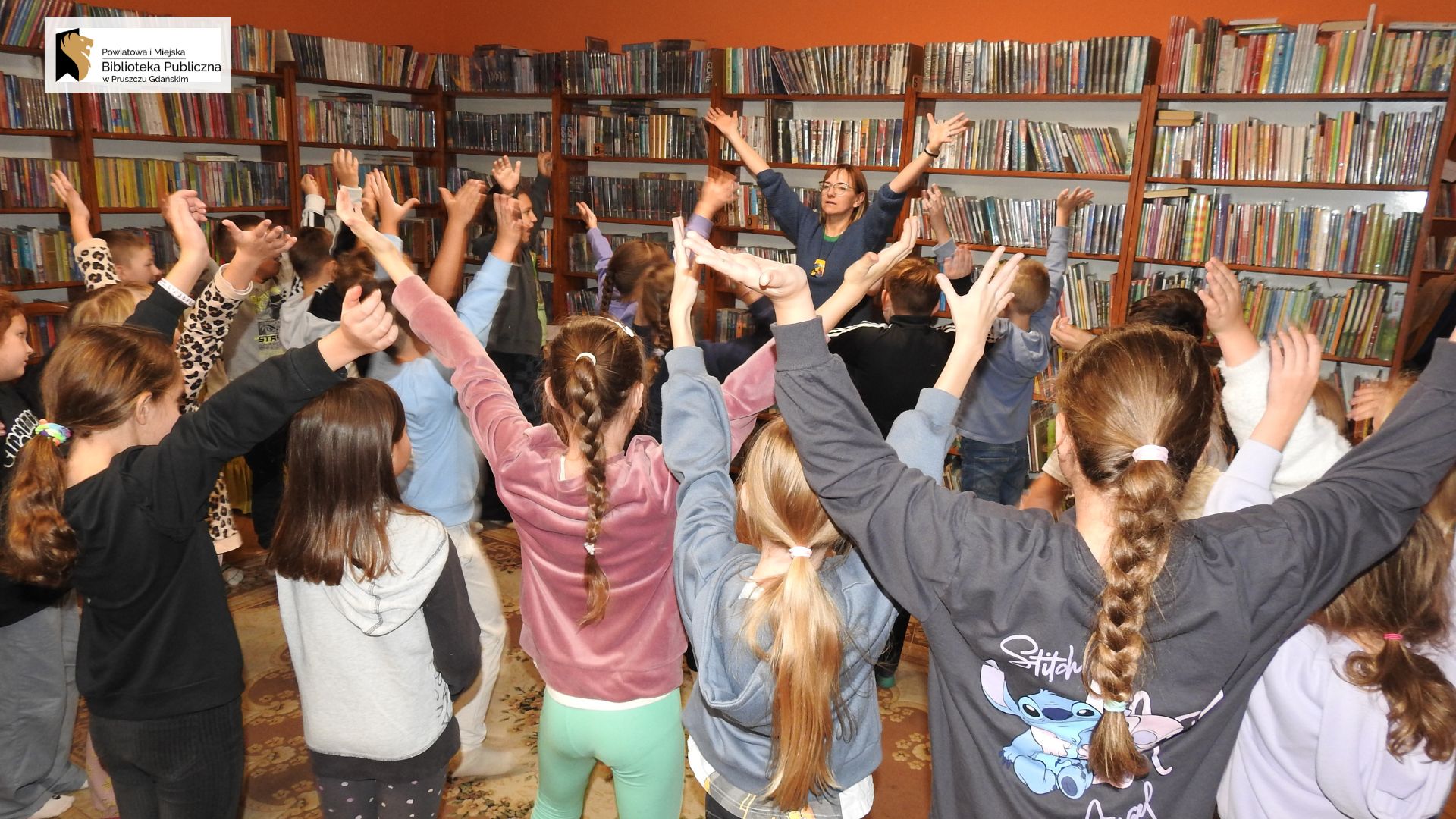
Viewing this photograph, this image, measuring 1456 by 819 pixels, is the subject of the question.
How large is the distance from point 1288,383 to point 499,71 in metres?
5.98

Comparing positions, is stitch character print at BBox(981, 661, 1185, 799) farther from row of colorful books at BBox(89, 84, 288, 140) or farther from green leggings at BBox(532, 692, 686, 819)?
row of colorful books at BBox(89, 84, 288, 140)

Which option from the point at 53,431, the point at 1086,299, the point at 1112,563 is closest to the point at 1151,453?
the point at 1112,563

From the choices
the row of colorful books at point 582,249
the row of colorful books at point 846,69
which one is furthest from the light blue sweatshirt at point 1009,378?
the row of colorful books at point 582,249

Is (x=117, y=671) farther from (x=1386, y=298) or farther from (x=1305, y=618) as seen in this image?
(x=1386, y=298)

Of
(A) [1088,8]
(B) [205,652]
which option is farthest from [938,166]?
(B) [205,652]

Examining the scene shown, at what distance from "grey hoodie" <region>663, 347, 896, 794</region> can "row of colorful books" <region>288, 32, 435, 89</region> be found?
540 cm

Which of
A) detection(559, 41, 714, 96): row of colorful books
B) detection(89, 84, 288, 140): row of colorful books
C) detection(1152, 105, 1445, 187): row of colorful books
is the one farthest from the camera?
detection(559, 41, 714, 96): row of colorful books

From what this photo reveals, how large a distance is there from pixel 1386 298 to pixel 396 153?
5.82m

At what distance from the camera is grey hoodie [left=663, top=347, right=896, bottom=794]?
1282 mm

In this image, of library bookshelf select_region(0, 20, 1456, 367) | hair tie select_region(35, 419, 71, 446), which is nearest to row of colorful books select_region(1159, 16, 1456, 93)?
library bookshelf select_region(0, 20, 1456, 367)

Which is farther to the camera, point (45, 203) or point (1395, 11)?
point (45, 203)

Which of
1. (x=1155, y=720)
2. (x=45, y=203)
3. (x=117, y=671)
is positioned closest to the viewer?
(x=1155, y=720)

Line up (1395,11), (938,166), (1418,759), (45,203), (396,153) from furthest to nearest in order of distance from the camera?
(396,153) < (938,166) < (45,203) < (1395,11) < (1418,759)

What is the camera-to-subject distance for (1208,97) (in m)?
4.26
